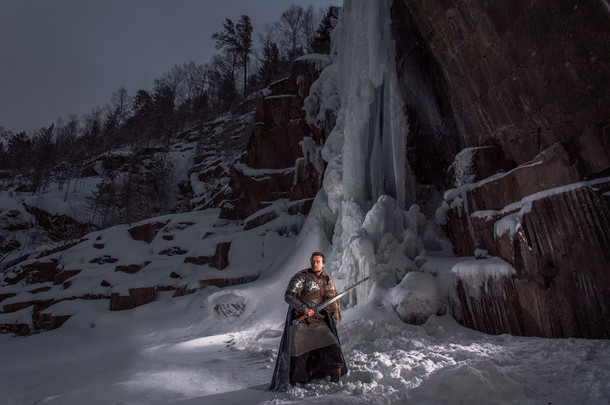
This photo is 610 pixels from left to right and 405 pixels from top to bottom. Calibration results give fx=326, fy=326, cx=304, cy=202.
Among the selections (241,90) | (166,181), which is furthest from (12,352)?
(241,90)

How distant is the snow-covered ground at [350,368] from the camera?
9.12 feet

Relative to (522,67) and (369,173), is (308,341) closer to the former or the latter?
(522,67)

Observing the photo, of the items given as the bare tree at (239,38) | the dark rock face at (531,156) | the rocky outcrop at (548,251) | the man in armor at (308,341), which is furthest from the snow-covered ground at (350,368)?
the bare tree at (239,38)

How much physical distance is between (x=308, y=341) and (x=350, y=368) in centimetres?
69

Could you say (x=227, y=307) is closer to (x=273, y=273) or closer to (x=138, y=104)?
(x=273, y=273)

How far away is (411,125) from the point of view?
30.3 ft

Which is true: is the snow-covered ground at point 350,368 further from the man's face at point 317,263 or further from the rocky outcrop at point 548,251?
the man's face at point 317,263

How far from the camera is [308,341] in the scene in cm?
359

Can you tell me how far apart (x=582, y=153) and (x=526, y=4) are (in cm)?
247

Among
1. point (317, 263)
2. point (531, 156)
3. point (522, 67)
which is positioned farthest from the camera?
point (531, 156)

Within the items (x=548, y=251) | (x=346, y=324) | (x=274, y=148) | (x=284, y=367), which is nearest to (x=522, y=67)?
(x=548, y=251)

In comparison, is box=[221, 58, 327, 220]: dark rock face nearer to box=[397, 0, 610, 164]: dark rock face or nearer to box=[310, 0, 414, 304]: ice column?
box=[310, 0, 414, 304]: ice column

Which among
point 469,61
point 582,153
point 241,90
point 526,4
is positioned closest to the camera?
point 582,153

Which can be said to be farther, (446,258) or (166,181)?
(166,181)
